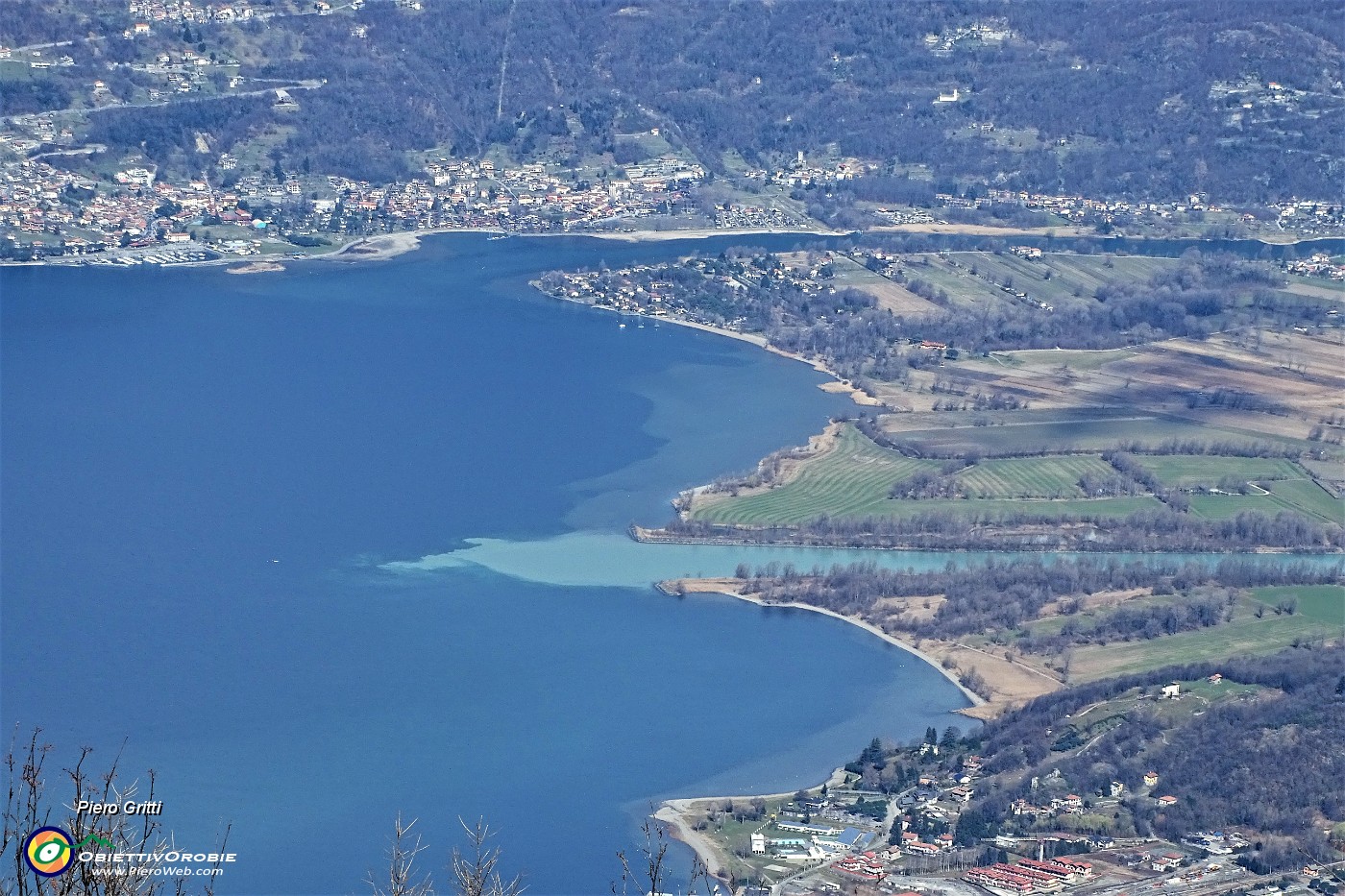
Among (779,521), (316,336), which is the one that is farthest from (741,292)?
(779,521)

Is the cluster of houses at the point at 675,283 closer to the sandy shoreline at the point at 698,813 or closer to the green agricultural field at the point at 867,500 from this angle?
the green agricultural field at the point at 867,500

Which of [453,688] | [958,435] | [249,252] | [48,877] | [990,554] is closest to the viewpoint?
[48,877]

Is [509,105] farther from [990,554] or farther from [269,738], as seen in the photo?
[269,738]

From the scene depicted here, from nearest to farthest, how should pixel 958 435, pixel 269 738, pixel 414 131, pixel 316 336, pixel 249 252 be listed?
pixel 269 738 < pixel 958 435 < pixel 316 336 < pixel 249 252 < pixel 414 131

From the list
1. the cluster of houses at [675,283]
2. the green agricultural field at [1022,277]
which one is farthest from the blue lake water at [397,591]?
the green agricultural field at [1022,277]

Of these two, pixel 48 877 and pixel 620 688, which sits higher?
pixel 48 877

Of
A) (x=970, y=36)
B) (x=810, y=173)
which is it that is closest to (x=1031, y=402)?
(x=810, y=173)
